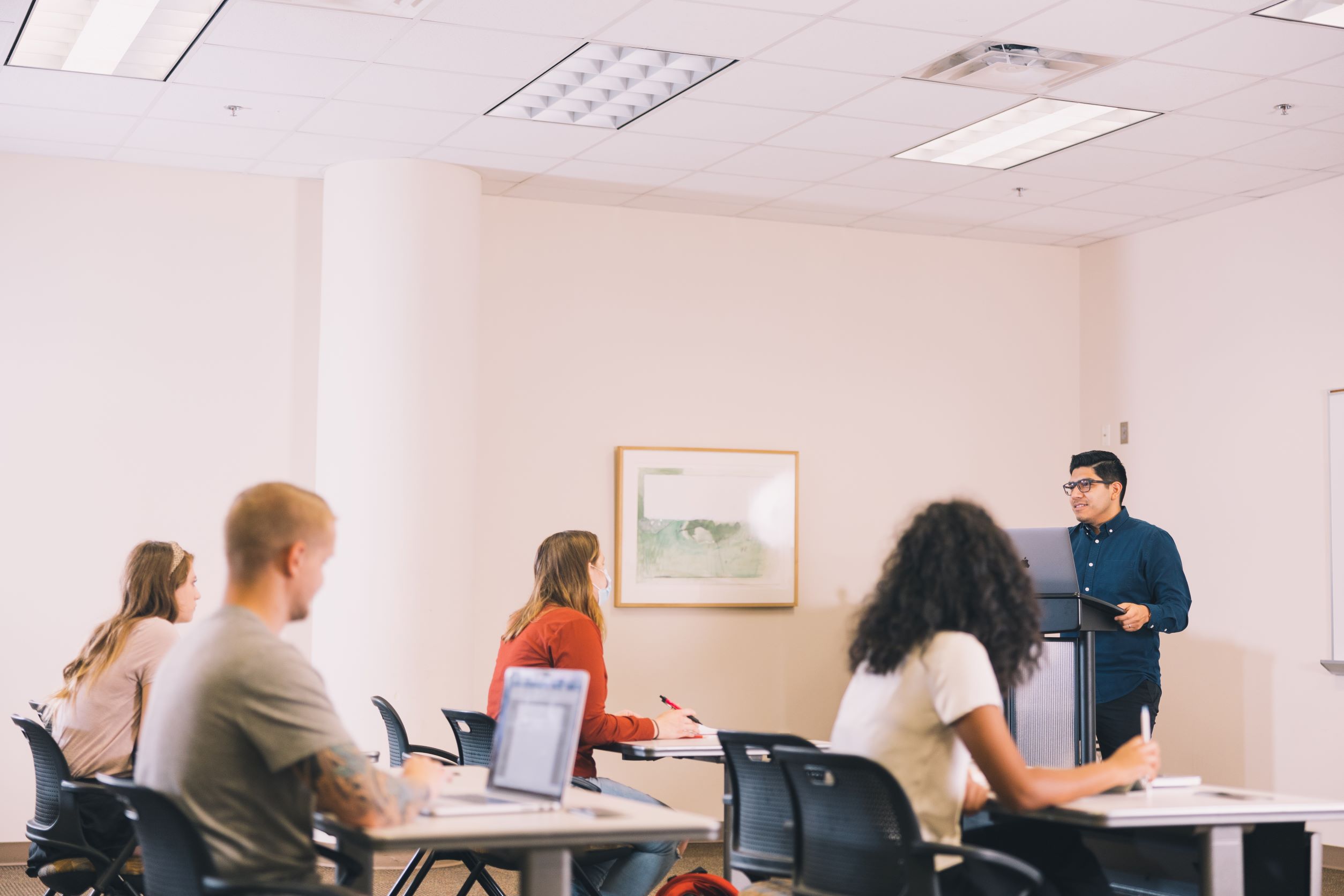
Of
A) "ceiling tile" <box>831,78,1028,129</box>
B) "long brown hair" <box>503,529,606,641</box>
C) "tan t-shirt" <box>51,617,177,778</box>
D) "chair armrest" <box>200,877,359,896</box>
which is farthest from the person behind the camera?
"ceiling tile" <box>831,78,1028,129</box>

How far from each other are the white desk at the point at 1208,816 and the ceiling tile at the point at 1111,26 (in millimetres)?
2704

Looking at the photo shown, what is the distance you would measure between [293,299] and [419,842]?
4.79m

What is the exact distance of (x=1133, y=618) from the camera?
5.30 m

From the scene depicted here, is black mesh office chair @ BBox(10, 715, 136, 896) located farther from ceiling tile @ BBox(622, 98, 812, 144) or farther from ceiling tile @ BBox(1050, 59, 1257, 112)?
ceiling tile @ BBox(1050, 59, 1257, 112)

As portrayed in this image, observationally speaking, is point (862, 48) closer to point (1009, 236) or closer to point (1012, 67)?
point (1012, 67)

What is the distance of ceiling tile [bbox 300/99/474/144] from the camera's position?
19.5 feet

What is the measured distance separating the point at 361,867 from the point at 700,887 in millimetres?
1767

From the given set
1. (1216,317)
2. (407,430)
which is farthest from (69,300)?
(1216,317)

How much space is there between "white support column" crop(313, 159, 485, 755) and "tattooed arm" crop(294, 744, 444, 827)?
386 centimetres

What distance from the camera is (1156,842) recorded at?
3.71 metres

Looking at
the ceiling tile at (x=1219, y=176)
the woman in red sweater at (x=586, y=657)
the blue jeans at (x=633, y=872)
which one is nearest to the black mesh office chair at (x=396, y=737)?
the woman in red sweater at (x=586, y=657)

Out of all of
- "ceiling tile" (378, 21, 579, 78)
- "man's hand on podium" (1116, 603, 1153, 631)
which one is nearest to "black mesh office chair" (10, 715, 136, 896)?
"ceiling tile" (378, 21, 579, 78)

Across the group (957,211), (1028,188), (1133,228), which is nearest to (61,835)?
(1028,188)

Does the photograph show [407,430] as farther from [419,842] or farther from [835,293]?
[419,842]
